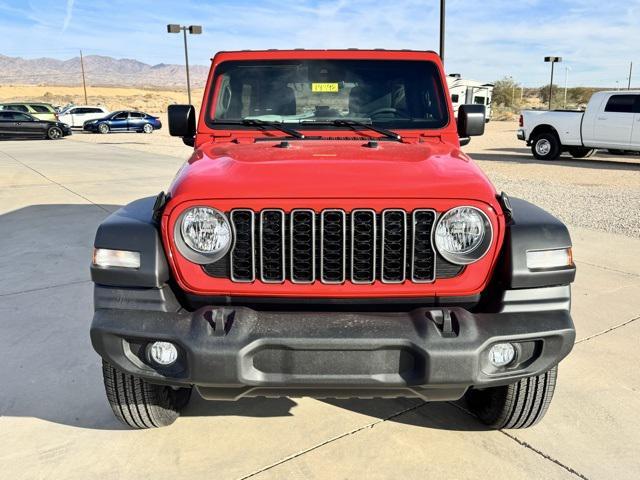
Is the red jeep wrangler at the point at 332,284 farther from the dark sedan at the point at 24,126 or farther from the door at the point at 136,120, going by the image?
the door at the point at 136,120

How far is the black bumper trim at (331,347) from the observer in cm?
217

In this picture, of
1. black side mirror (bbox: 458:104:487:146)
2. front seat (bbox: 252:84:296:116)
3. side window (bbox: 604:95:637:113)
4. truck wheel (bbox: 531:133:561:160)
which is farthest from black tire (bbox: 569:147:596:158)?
front seat (bbox: 252:84:296:116)

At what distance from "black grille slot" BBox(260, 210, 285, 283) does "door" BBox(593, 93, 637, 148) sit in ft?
46.4

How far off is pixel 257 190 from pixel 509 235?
1.06 metres

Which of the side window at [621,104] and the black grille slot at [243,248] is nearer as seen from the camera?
the black grille slot at [243,248]

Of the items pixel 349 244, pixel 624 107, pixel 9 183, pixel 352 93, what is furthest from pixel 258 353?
pixel 624 107

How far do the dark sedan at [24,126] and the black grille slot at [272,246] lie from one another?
27132 millimetres

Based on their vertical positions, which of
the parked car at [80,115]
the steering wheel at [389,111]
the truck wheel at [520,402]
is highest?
the parked car at [80,115]

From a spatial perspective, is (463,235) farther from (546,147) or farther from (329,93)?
(546,147)

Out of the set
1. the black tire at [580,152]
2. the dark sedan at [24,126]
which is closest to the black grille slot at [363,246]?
the black tire at [580,152]

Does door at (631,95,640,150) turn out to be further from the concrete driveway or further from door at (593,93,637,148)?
the concrete driveway

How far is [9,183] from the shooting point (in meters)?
11.5

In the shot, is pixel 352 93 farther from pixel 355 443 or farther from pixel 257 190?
pixel 355 443

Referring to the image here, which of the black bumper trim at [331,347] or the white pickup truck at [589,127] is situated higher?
the white pickup truck at [589,127]
